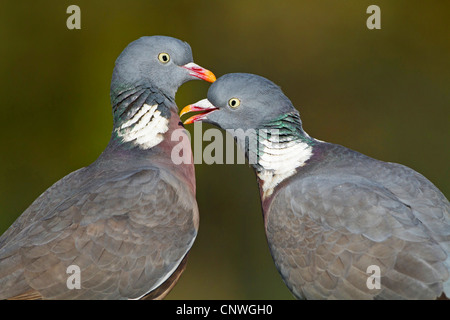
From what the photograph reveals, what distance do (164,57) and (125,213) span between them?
1.06 meters

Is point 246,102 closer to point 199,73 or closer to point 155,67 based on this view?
point 199,73

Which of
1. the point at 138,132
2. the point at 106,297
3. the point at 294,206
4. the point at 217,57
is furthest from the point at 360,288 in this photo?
the point at 217,57

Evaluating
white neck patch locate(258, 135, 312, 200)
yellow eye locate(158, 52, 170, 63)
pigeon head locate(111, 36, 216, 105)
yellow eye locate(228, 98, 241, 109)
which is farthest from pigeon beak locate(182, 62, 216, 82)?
white neck patch locate(258, 135, 312, 200)

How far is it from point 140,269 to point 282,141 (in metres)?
1.08

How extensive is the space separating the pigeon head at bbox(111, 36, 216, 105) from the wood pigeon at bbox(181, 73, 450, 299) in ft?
0.81

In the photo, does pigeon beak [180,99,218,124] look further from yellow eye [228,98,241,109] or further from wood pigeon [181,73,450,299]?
yellow eye [228,98,241,109]

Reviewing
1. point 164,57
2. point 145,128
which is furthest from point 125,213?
point 164,57

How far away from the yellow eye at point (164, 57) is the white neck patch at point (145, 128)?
302 millimetres

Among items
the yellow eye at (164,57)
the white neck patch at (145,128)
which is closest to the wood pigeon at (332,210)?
the white neck patch at (145,128)

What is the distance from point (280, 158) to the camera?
3.67m

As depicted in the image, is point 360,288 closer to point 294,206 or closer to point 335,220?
point 335,220

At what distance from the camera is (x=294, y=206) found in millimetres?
3416

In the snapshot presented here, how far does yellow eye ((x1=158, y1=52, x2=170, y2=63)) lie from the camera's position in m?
3.91

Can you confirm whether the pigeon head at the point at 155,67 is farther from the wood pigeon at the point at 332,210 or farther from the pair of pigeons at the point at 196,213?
the wood pigeon at the point at 332,210
